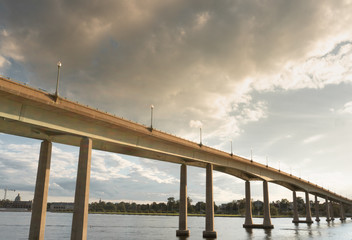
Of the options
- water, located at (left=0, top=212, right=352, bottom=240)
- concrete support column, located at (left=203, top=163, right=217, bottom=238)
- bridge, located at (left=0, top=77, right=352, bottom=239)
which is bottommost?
water, located at (left=0, top=212, right=352, bottom=240)

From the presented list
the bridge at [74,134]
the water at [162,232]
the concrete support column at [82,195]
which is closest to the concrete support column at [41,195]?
the bridge at [74,134]

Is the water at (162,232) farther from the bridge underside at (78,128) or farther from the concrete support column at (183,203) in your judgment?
the bridge underside at (78,128)

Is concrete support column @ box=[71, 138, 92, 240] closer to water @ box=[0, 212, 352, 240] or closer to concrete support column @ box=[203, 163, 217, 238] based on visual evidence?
water @ box=[0, 212, 352, 240]

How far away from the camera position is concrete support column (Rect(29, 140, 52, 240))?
113 ft

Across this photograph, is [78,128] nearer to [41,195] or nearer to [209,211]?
[41,195]

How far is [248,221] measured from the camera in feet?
288

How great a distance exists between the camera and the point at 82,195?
3269 centimetres

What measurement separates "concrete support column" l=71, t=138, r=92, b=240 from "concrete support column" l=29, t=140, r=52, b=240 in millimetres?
4893

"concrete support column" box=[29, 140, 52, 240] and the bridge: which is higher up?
the bridge

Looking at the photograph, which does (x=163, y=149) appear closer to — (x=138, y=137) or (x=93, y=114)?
(x=138, y=137)

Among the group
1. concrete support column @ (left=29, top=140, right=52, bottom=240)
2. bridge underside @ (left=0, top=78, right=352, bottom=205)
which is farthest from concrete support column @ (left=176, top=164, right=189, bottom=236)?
concrete support column @ (left=29, top=140, right=52, bottom=240)

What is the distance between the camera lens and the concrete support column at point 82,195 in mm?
31806

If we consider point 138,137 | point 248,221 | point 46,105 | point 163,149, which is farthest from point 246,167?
point 46,105

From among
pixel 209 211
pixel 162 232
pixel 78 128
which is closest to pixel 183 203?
pixel 209 211
